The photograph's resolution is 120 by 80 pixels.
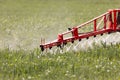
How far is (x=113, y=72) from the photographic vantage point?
9.23 m

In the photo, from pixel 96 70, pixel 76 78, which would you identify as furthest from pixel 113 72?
pixel 76 78

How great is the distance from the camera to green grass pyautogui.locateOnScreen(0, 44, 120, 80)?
8867mm

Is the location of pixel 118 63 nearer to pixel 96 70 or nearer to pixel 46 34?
pixel 96 70

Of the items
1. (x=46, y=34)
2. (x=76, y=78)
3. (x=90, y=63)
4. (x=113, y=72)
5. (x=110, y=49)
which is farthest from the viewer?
(x=46, y=34)

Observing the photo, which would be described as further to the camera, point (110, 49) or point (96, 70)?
point (110, 49)

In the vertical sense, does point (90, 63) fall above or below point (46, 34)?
below

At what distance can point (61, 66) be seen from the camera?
9812 mm

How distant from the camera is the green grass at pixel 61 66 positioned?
8867mm

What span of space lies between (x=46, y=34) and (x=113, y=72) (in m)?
10.8

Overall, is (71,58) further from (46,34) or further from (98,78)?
(46,34)

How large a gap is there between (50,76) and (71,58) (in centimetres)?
197

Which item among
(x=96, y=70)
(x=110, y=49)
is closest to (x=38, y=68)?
(x=96, y=70)

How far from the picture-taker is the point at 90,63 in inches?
401

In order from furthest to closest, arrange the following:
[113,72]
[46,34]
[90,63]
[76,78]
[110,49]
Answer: [46,34] < [110,49] < [90,63] < [113,72] < [76,78]
